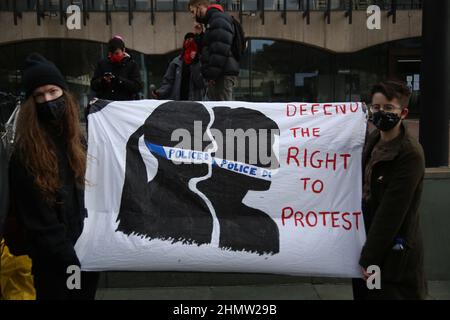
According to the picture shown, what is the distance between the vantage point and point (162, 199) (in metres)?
3.71

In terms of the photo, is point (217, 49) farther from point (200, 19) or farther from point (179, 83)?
point (179, 83)

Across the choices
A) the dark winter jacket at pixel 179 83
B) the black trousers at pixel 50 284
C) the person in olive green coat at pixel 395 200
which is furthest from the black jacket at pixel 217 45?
the black trousers at pixel 50 284

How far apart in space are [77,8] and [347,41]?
11.0 metres

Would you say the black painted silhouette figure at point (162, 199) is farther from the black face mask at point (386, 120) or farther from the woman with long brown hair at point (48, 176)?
the black face mask at point (386, 120)

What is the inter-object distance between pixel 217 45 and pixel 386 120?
2.78 metres

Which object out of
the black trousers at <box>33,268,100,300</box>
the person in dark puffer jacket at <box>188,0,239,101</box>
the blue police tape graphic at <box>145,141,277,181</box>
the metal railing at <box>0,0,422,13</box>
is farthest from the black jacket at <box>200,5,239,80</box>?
the metal railing at <box>0,0,422,13</box>

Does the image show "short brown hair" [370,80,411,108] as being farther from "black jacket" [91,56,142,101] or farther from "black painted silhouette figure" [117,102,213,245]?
"black jacket" [91,56,142,101]

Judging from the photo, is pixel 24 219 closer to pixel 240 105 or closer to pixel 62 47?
pixel 240 105

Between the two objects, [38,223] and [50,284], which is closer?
[38,223]

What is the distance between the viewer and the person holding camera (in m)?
5.91

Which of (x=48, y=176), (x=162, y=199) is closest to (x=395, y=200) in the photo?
(x=162, y=199)

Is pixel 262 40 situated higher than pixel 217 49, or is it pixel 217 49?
pixel 262 40

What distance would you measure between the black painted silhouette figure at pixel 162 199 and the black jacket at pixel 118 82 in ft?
7.50

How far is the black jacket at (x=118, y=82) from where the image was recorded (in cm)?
591
